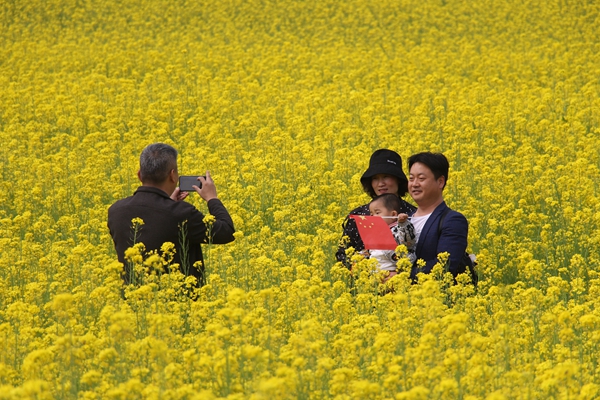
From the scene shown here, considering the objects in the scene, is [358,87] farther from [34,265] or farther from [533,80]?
[34,265]

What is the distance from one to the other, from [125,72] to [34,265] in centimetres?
1221

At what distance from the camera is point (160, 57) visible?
811 inches

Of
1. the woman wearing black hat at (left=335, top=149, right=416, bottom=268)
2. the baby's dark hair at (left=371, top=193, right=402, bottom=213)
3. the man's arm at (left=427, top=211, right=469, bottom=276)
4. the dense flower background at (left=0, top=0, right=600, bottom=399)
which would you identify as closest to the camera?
the dense flower background at (left=0, top=0, right=600, bottom=399)

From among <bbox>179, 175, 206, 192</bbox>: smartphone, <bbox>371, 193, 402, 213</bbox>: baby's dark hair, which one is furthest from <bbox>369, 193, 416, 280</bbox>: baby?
<bbox>179, 175, 206, 192</bbox>: smartphone

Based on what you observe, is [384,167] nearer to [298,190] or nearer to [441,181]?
[441,181]

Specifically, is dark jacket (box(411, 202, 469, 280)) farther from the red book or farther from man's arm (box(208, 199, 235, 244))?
man's arm (box(208, 199, 235, 244))

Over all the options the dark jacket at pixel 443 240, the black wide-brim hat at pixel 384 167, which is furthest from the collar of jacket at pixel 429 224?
the black wide-brim hat at pixel 384 167

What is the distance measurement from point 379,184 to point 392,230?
65cm

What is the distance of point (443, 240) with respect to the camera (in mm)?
6426

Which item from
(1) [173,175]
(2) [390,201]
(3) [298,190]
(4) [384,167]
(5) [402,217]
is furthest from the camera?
(3) [298,190]

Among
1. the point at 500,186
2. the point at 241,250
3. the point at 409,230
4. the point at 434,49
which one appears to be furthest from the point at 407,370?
the point at 434,49

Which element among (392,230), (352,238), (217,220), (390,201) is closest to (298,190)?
(352,238)

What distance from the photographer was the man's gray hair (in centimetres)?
597

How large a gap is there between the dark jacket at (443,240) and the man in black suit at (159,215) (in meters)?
1.40
